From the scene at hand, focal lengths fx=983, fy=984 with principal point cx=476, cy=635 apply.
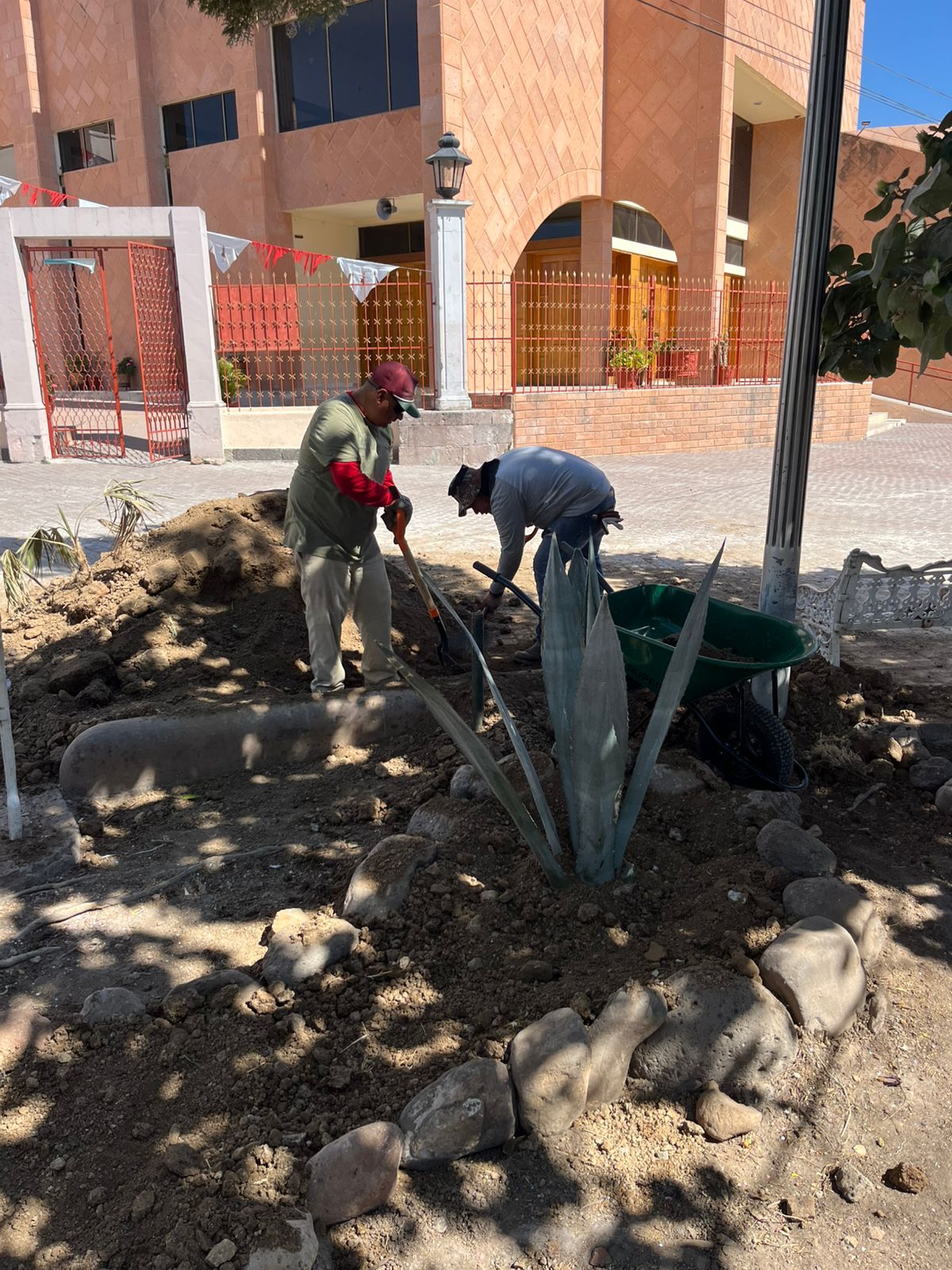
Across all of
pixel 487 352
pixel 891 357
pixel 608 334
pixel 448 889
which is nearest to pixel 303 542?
pixel 448 889

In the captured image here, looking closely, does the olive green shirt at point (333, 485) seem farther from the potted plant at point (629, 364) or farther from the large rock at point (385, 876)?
the potted plant at point (629, 364)

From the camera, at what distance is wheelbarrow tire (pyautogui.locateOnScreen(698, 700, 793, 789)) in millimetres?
3678

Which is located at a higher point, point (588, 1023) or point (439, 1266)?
point (588, 1023)

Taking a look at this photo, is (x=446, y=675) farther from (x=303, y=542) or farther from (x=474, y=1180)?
(x=474, y=1180)

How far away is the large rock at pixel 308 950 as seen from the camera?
2662 mm

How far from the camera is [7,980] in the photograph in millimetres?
2811

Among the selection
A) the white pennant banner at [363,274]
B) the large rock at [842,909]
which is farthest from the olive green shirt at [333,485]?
the white pennant banner at [363,274]

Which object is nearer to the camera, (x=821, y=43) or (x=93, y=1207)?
(x=93, y=1207)

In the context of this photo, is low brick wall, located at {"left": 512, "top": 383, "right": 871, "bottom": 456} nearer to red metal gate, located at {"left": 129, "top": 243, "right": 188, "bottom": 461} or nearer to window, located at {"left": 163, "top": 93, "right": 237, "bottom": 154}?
red metal gate, located at {"left": 129, "top": 243, "right": 188, "bottom": 461}

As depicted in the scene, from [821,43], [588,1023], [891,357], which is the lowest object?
[588,1023]

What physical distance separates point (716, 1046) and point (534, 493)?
3023 millimetres

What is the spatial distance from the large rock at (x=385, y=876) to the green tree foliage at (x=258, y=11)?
15.9ft

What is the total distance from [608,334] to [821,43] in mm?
14612

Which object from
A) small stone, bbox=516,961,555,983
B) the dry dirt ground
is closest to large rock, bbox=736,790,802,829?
the dry dirt ground
